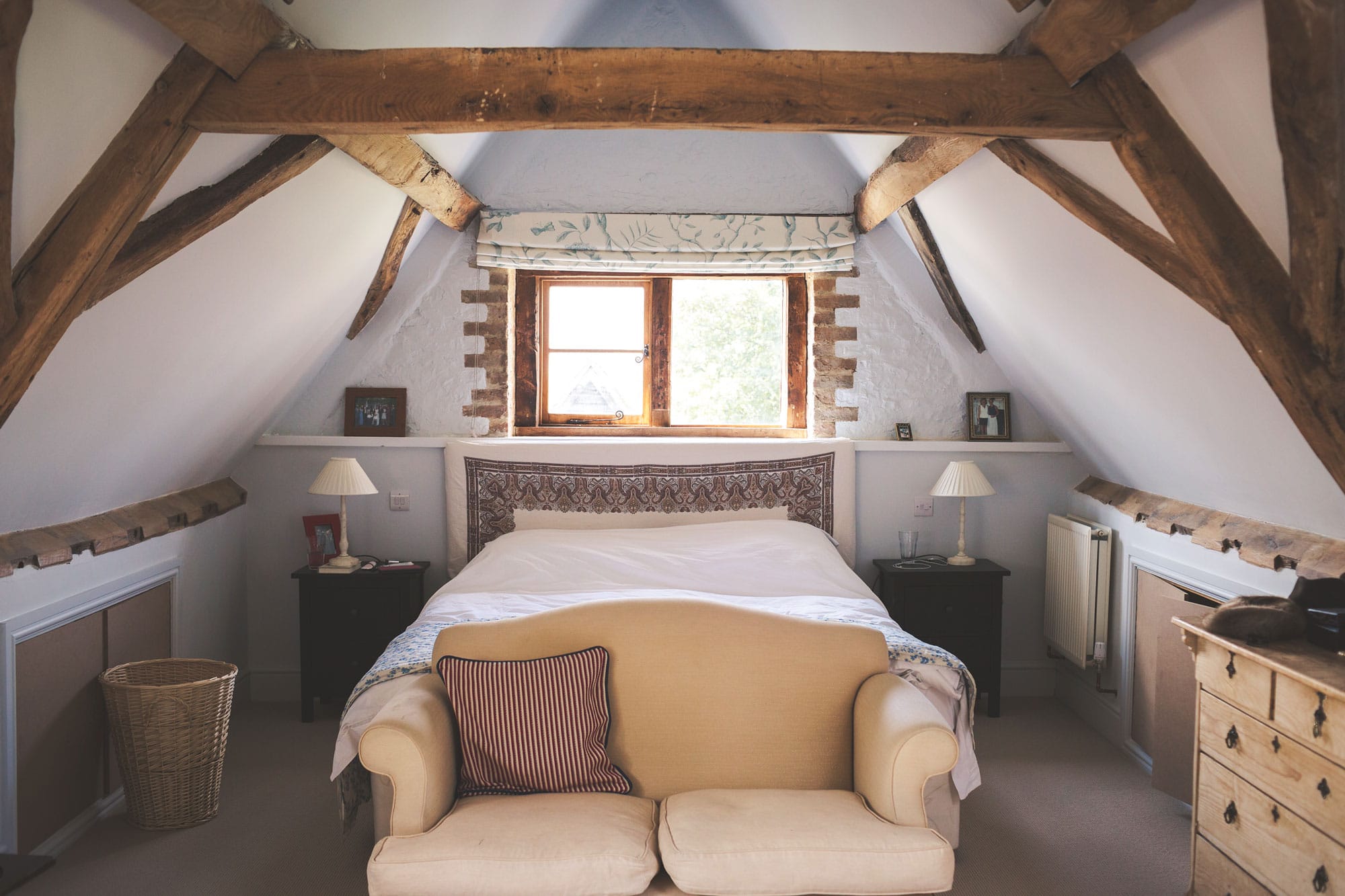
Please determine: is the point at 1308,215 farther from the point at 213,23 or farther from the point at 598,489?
the point at 598,489

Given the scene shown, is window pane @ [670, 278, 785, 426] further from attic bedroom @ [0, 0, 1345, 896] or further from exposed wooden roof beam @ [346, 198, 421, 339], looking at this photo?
exposed wooden roof beam @ [346, 198, 421, 339]

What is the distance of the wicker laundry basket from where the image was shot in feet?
9.88

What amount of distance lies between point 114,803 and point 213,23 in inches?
107

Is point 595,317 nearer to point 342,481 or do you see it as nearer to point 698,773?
point 342,481

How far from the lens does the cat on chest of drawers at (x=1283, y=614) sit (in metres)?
2.27

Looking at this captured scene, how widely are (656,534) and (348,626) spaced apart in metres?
1.42

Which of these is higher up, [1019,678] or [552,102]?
[552,102]

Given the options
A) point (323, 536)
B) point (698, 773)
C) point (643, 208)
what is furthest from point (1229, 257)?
point (323, 536)

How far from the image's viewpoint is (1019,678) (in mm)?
4555

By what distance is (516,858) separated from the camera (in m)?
2.12

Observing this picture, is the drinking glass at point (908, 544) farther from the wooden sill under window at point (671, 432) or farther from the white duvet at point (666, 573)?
the wooden sill under window at point (671, 432)

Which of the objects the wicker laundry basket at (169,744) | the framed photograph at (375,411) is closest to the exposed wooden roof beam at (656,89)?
the wicker laundry basket at (169,744)

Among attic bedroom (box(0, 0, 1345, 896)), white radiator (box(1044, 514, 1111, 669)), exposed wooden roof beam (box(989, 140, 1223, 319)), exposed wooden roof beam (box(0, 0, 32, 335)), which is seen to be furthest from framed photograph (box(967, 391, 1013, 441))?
exposed wooden roof beam (box(0, 0, 32, 335))

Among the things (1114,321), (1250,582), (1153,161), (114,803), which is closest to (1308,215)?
(1153,161)
